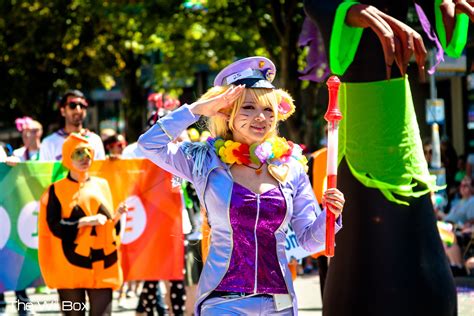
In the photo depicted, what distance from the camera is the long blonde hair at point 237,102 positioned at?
448cm

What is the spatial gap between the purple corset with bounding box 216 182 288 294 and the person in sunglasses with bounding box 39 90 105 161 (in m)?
4.47

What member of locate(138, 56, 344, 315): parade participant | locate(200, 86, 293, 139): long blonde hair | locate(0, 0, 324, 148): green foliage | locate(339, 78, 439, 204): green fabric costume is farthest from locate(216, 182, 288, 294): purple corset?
locate(0, 0, 324, 148): green foliage

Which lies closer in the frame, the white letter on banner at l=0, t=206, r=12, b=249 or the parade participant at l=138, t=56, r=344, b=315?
the parade participant at l=138, t=56, r=344, b=315

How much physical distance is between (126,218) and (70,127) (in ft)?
3.03

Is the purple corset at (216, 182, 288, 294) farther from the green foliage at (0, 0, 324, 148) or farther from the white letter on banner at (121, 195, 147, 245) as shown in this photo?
the green foliage at (0, 0, 324, 148)

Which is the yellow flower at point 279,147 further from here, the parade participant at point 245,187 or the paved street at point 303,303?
the paved street at point 303,303

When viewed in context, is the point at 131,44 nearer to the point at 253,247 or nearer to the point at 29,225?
the point at 29,225

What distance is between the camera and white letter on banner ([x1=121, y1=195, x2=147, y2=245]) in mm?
8938

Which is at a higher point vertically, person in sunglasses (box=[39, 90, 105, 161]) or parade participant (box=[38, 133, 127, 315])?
person in sunglasses (box=[39, 90, 105, 161])

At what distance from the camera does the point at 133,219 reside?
895cm

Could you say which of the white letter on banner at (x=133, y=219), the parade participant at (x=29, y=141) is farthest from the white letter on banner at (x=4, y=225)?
the parade participant at (x=29, y=141)

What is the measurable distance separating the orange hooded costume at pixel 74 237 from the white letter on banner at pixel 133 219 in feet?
4.61

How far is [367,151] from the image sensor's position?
19.6 ft

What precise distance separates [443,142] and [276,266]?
42.6 feet
